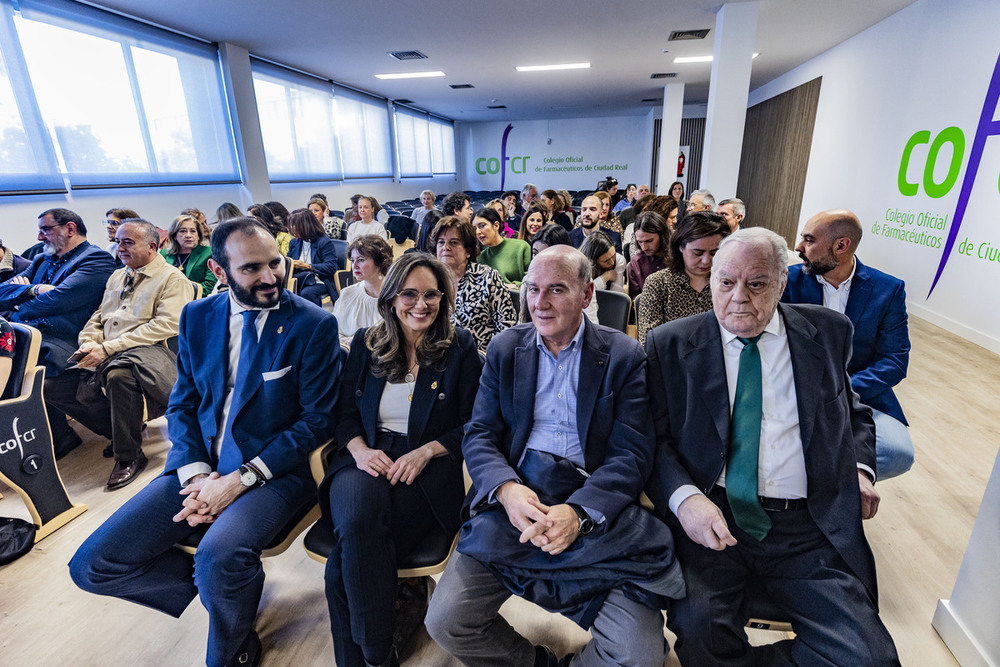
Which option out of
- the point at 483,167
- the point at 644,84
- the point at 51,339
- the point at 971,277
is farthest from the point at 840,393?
the point at 483,167

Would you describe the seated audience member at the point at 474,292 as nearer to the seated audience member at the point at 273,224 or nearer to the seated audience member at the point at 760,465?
the seated audience member at the point at 760,465

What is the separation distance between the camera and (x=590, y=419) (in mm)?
1456

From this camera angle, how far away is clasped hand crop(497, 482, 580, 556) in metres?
1.28

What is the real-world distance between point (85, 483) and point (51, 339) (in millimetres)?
926

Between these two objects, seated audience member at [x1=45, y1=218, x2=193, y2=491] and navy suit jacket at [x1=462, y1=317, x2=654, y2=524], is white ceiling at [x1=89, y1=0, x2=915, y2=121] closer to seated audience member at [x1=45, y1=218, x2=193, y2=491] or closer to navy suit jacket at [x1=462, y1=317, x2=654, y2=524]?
seated audience member at [x1=45, y1=218, x2=193, y2=491]

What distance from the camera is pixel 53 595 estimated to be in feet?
6.34

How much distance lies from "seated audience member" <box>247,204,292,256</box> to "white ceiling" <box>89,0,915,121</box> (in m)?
2.23

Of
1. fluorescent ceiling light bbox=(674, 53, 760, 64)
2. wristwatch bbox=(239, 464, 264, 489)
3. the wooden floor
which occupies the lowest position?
the wooden floor

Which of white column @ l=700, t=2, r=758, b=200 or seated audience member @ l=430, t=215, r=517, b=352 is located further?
white column @ l=700, t=2, r=758, b=200

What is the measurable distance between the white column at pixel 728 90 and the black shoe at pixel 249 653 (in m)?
6.44

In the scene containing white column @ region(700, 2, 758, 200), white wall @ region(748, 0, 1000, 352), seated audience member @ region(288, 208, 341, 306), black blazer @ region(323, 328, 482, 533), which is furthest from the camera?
white column @ region(700, 2, 758, 200)

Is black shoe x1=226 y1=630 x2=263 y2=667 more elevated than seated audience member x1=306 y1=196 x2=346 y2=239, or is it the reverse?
seated audience member x1=306 y1=196 x2=346 y2=239

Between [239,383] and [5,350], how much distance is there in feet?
4.47

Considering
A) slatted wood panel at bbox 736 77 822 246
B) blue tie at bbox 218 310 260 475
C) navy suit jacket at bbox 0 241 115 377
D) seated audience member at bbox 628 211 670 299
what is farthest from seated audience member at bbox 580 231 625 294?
slatted wood panel at bbox 736 77 822 246
